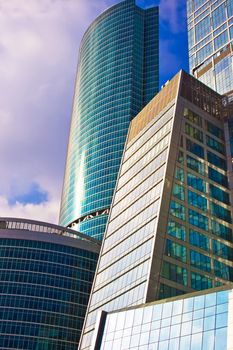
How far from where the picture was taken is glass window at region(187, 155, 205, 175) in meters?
101

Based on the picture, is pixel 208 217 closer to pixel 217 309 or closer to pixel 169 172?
pixel 169 172

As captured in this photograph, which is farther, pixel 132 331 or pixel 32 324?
pixel 32 324

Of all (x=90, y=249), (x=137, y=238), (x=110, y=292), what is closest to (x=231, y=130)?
(x=137, y=238)

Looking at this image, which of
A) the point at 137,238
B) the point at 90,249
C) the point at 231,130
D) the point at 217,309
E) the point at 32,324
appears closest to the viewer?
the point at 217,309

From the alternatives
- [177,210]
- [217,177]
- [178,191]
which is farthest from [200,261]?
[217,177]

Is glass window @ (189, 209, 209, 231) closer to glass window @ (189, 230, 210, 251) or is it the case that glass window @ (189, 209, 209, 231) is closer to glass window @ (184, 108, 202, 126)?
glass window @ (189, 230, 210, 251)

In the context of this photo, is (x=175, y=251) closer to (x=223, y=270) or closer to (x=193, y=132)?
(x=223, y=270)

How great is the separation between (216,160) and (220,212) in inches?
506

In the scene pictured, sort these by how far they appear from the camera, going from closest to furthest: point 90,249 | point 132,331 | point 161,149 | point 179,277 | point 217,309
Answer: point 217,309
point 132,331
point 179,277
point 161,149
point 90,249

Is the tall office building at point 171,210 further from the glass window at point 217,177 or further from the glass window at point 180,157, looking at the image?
the glass window at point 217,177

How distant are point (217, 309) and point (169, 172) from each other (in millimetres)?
39662

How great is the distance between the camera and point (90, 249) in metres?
157

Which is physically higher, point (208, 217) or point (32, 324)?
point (208, 217)

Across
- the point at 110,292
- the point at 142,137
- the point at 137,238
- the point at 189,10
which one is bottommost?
the point at 110,292
